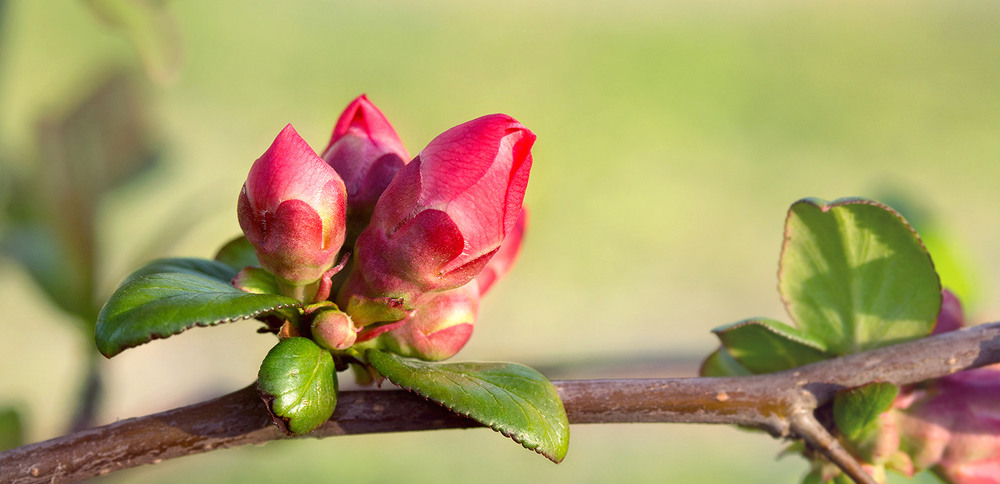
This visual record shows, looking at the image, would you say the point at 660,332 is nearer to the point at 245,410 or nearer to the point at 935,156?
the point at 935,156

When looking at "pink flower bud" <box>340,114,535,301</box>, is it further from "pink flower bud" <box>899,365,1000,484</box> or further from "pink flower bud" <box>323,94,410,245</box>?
"pink flower bud" <box>899,365,1000,484</box>

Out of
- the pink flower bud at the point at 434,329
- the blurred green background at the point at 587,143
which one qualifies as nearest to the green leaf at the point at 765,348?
the pink flower bud at the point at 434,329

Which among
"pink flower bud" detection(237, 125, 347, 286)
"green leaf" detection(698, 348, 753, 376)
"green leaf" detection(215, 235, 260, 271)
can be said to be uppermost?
"pink flower bud" detection(237, 125, 347, 286)

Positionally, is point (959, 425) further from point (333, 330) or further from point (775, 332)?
Answer: point (333, 330)

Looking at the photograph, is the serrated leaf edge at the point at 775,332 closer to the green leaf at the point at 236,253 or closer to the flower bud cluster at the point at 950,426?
the flower bud cluster at the point at 950,426

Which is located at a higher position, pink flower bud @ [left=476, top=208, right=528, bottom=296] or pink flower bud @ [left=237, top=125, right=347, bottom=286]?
pink flower bud @ [left=237, top=125, right=347, bottom=286]

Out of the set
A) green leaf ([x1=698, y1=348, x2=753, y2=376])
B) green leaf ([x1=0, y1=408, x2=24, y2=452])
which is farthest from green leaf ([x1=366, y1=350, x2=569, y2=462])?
green leaf ([x1=0, y1=408, x2=24, y2=452])

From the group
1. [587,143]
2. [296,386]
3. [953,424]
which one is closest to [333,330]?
[296,386]
